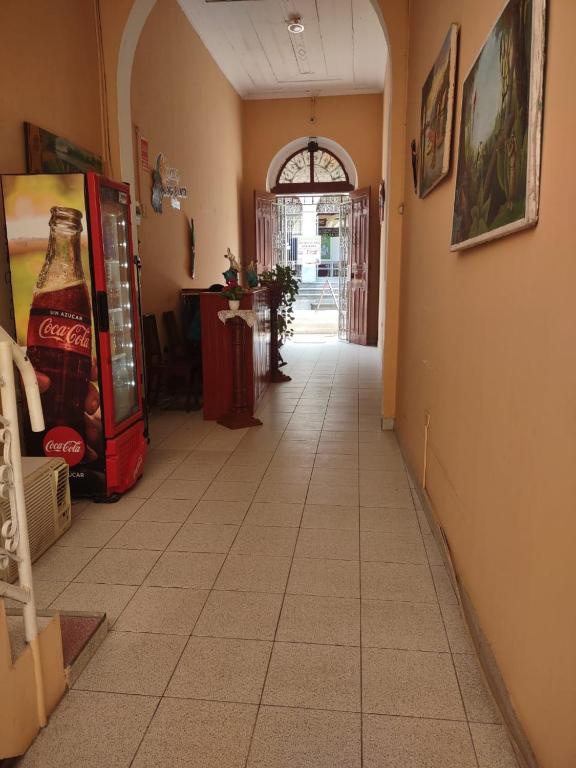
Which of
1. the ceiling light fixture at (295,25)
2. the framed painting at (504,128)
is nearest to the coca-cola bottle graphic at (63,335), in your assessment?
the framed painting at (504,128)

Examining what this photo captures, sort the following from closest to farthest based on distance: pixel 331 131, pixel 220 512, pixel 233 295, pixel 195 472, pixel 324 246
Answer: pixel 220 512 → pixel 195 472 → pixel 233 295 → pixel 331 131 → pixel 324 246

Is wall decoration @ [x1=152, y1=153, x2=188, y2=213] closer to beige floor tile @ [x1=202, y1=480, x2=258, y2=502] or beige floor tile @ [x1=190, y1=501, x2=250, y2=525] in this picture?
beige floor tile @ [x1=202, y1=480, x2=258, y2=502]

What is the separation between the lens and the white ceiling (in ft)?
21.4

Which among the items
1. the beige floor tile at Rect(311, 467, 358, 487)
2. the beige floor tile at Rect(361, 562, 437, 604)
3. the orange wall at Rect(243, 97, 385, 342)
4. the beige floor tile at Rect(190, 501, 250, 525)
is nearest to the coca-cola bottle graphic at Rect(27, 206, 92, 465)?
the beige floor tile at Rect(190, 501, 250, 525)

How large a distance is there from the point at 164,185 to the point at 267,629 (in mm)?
5057

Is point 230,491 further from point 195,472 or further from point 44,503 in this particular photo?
point 44,503

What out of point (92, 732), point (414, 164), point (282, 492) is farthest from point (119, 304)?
point (92, 732)

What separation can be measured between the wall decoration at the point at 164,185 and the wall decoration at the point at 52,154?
1.49 metres

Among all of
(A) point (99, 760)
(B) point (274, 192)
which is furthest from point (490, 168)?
(B) point (274, 192)

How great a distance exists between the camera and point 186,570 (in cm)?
266

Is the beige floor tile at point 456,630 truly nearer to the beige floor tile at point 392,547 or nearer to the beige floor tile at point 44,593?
the beige floor tile at point 392,547

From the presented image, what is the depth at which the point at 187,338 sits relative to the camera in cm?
594

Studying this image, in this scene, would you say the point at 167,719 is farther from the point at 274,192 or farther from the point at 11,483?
the point at 274,192

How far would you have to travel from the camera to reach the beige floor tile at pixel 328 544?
9.18 ft
